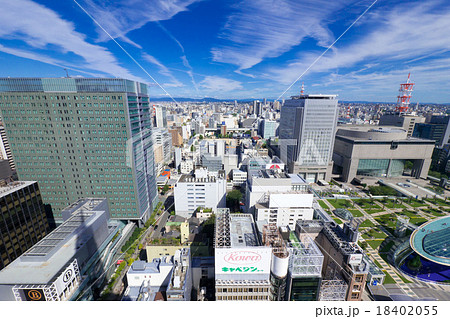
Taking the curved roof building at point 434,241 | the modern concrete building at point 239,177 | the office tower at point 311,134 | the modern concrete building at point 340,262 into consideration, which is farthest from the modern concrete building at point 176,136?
the curved roof building at point 434,241

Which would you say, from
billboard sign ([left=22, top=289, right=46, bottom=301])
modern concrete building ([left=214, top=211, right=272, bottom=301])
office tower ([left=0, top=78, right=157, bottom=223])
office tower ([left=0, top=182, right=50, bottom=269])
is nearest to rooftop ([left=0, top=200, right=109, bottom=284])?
billboard sign ([left=22, top=289, right=46, bottom=301])

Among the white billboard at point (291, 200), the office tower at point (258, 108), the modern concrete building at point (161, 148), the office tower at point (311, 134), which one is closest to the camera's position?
the white billboard at point (291, 200)

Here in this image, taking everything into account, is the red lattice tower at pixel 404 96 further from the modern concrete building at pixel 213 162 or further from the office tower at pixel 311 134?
the modern concrete building at pixel 213 162

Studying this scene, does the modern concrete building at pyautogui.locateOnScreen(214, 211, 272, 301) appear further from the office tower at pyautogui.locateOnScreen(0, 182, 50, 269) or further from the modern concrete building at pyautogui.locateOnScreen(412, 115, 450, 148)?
the modern concrete building at pyautogui.locateOnScreen(412, 115, 450, 148)

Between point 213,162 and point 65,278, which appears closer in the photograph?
point 65,278

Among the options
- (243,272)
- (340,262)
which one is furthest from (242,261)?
(340,262)

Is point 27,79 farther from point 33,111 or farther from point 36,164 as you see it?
point 36,164

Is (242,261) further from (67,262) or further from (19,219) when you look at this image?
(19,219)
